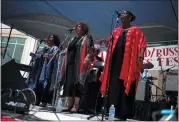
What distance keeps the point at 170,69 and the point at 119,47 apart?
2837mm

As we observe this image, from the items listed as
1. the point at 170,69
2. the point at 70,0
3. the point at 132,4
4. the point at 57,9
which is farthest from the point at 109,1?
the point at 170,69

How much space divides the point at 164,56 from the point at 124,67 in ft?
9.72

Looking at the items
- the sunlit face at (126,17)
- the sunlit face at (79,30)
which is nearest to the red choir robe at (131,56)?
the sunlit face at (126,17)

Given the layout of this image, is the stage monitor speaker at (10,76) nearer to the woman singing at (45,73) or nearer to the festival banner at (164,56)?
the woman singing at (45,73)

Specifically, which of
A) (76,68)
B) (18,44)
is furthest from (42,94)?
(18,44)

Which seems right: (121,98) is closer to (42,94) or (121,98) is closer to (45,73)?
(45,73)

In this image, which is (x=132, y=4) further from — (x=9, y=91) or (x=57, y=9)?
(x=9, y=91)

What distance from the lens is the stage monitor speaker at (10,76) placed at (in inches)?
83.0

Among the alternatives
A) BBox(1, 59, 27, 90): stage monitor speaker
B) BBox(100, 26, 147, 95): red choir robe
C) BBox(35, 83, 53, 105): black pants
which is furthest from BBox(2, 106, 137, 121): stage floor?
BBox(35, 83, 53, 105): black pants

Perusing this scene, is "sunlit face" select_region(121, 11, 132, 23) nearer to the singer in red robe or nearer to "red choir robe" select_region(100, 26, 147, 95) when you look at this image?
the singer in red robe

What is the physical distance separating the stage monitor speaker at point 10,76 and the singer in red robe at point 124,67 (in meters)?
0.91

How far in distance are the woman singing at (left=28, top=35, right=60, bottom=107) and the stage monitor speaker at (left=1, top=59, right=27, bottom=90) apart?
1378 millimetres

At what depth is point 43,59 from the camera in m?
3.75

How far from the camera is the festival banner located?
514 centimetres
